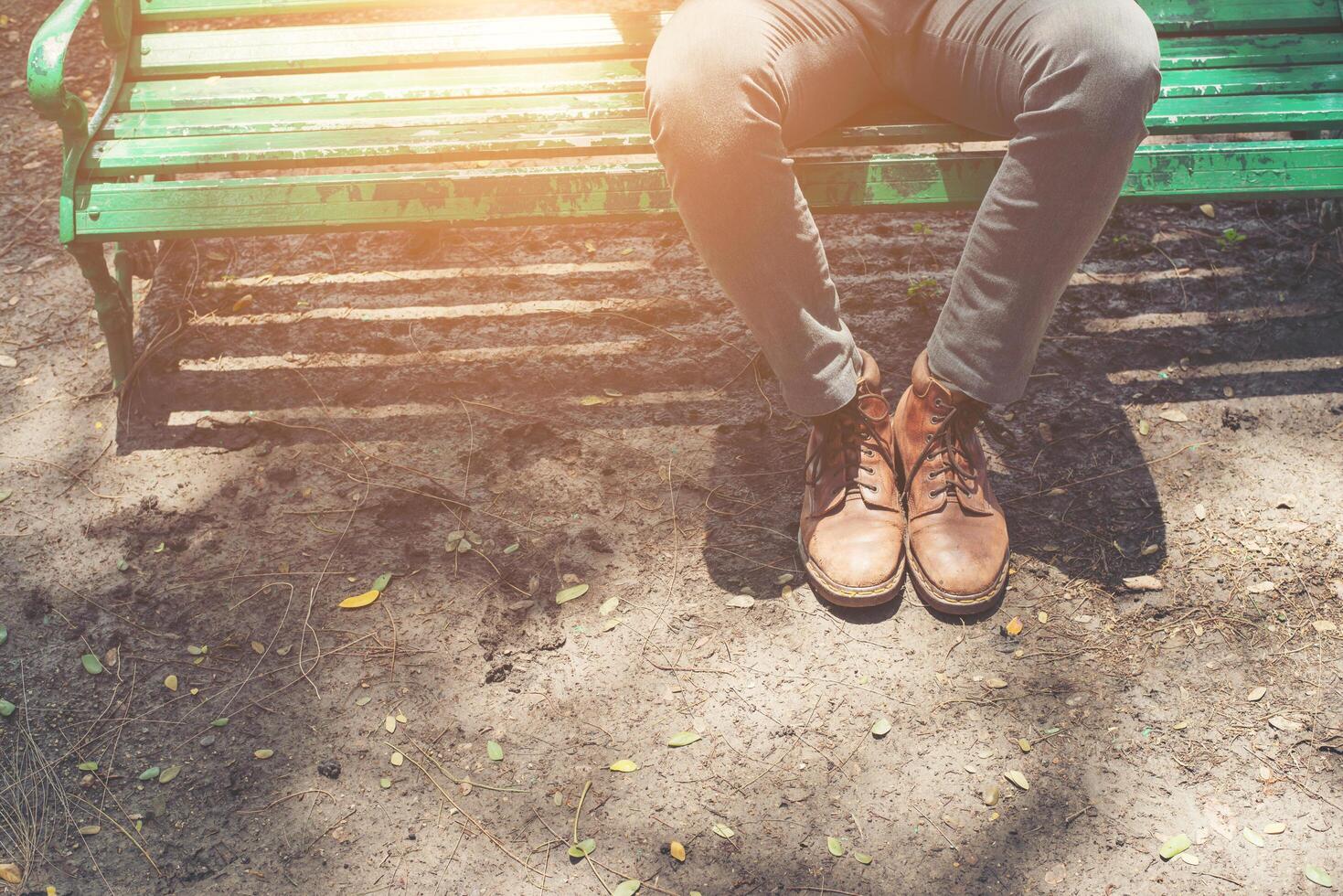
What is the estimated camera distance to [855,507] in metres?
2.39

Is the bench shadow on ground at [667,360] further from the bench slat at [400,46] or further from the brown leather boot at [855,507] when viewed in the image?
the bench slat at [400,46]

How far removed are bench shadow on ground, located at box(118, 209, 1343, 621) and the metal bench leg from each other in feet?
0.28

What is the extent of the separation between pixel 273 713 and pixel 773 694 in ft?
3.64

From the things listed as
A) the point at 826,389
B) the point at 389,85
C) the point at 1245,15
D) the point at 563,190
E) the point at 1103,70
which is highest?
the point at 1103,70

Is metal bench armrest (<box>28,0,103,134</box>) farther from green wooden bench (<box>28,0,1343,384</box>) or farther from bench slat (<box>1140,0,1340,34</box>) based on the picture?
bench slat (<box>1140,0,1340,34</box>)

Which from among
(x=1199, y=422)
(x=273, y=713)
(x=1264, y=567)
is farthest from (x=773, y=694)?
(x=1199, y=422)

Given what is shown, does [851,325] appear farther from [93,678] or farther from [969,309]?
[93,678]

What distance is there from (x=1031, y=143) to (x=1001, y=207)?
0.14 meters

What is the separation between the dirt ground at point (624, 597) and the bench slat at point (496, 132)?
64 centimetres

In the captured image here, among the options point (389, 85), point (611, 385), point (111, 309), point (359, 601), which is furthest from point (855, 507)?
point (111, 309)

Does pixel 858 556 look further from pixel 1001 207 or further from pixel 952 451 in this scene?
pixel 1001 207

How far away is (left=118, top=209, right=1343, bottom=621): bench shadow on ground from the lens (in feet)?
8.71

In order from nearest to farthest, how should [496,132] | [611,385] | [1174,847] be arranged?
[1174,847] → [496,132] → [611,385]

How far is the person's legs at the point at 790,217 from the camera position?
213 centimetres
